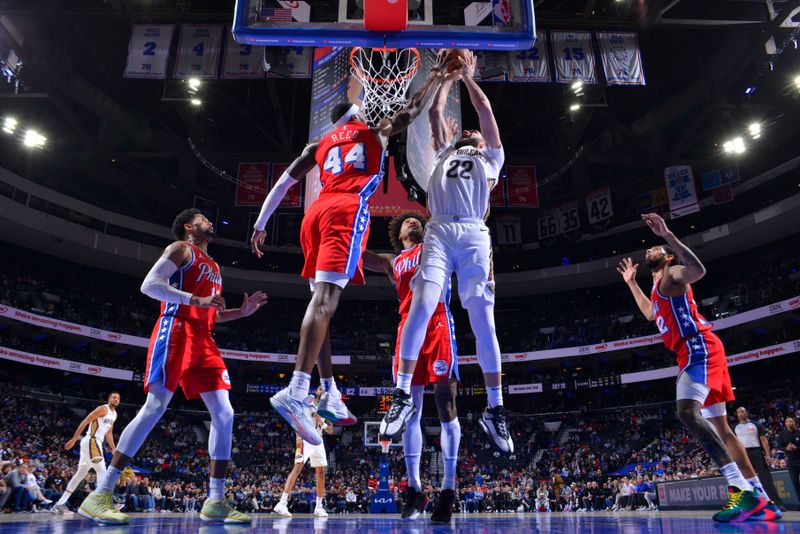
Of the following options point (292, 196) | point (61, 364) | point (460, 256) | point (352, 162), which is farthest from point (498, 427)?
point (61, 364)

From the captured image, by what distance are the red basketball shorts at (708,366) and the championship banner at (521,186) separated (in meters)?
16.6

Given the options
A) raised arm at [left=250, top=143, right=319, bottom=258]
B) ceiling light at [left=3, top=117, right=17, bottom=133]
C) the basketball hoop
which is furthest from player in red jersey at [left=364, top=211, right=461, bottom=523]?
→ ceiling light at [left=3, top=117, right=17, bottom=133]

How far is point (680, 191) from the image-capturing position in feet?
81.5

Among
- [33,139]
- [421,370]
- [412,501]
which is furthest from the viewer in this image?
[33,139]

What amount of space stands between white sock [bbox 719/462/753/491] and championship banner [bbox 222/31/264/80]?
12890 mm

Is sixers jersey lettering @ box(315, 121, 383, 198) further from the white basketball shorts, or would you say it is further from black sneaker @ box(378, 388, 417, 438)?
black sneaker @ box(378, 388, 417, 438)

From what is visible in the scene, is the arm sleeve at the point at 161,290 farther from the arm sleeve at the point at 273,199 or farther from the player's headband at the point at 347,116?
the player's headband at the point at 347,116

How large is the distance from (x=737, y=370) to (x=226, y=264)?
89.9ft

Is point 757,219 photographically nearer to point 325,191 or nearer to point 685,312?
point 685,312

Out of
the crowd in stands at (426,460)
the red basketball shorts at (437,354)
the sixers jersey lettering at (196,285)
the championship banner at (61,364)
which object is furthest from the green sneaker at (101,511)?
the championship banner at (61,364)

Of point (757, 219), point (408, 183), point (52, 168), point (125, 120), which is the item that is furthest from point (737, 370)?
point (52, 168)

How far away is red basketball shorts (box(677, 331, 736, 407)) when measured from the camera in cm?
548

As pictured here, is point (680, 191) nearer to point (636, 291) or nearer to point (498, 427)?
Result: point (636, 291)

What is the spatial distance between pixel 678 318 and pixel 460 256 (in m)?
2.98
